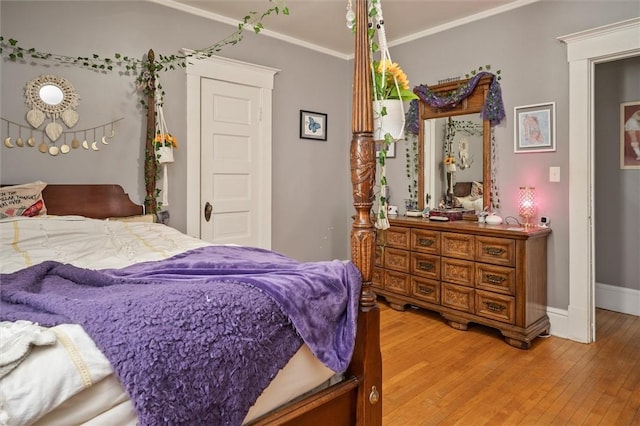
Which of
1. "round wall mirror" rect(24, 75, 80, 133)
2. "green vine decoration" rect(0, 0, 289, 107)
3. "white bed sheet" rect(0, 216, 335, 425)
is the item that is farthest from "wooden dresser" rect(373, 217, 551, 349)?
"round wall mirror" rect(24, 75, 80, 133)

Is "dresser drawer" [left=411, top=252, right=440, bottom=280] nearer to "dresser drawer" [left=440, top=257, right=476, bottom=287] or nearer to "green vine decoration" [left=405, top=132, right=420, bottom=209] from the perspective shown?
"dresser drawer" [left=440, top=257, right=476, bottom=287]

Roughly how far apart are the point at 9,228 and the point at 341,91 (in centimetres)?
351

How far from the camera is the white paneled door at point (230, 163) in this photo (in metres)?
3.59

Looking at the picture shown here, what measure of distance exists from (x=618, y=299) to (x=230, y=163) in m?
3.78

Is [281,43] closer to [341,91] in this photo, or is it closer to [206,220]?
[341,91]

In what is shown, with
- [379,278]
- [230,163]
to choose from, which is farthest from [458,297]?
[230,163]

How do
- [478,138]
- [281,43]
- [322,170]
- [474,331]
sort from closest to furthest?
1. [474,331]
2. [478,138]
3. [281,43]
4. [322,170]

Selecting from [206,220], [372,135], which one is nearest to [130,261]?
[372,135]

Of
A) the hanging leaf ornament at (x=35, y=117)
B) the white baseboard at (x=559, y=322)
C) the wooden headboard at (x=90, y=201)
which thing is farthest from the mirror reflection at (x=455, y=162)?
the hanging leaf ornament at (x=35, y=117)

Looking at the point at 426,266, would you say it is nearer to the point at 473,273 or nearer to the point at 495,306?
the point at 473,273

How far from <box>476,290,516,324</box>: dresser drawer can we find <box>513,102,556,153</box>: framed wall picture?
1214 mm

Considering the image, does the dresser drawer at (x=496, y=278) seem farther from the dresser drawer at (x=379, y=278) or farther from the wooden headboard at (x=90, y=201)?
the wooden headboard at (x=90, y=201)

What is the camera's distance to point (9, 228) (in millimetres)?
A: 2029

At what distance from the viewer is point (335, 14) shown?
3.55 m
